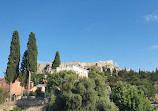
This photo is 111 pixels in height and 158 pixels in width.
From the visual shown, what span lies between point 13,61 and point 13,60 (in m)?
0.23

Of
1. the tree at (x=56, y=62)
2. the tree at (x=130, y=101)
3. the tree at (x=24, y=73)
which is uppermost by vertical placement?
the tree at (x=56, y=62)

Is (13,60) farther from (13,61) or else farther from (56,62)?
(56,62)

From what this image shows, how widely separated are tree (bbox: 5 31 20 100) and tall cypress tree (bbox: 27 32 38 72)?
238 centimetres

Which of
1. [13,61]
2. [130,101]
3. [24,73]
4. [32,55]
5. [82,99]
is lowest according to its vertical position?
[130,101]

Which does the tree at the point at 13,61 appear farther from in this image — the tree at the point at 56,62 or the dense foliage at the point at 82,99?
the tree at the point at 56,62

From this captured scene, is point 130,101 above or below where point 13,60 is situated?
below

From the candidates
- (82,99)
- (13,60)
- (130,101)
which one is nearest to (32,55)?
(13,60)

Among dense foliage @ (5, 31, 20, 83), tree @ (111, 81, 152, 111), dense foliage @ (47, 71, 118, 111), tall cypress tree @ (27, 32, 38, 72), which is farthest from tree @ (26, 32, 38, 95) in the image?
tree @ (111, 81, 152, 111)

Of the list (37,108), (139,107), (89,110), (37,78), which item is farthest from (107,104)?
(37,78)

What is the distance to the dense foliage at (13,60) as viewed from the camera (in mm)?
32219

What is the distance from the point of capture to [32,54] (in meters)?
34.4

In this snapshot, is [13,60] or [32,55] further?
[32,55]

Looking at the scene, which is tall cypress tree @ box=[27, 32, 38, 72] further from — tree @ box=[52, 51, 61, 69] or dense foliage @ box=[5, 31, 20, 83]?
tree @ box=[52, 51, 61, 69]

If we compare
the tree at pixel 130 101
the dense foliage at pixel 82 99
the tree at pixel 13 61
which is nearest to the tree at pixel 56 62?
the tree at pixel 13 61
